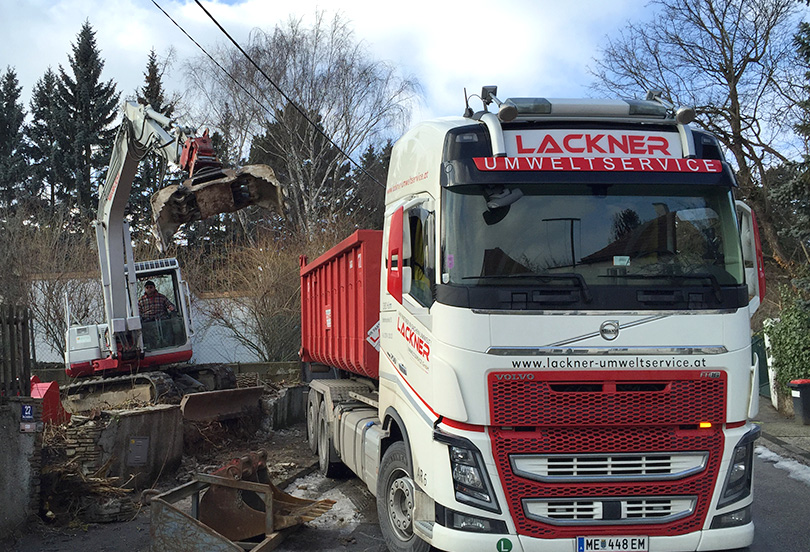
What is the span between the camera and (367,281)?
24.3ft

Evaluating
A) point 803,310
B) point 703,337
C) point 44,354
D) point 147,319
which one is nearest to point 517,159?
point 703,337

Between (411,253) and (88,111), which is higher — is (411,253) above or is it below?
below

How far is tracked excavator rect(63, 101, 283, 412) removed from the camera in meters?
10.3

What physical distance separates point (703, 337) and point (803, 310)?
9968mm

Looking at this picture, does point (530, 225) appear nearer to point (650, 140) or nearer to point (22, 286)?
point (650, 140)

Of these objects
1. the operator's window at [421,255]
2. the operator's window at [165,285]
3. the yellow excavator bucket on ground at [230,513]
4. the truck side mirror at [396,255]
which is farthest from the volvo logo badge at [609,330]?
the operator's window at [165,285]

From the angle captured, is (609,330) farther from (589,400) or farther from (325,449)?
(325,449)

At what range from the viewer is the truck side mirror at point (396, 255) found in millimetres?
5355

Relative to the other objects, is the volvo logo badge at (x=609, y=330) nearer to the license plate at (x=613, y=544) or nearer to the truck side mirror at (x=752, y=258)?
the truck side mirror at (x=752, y=258)

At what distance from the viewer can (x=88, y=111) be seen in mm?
35062

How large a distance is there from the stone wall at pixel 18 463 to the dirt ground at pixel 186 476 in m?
0.16

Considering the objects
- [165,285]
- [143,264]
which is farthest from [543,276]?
[143,264]

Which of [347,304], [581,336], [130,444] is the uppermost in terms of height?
[347,304]

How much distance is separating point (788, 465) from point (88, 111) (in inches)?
1332
